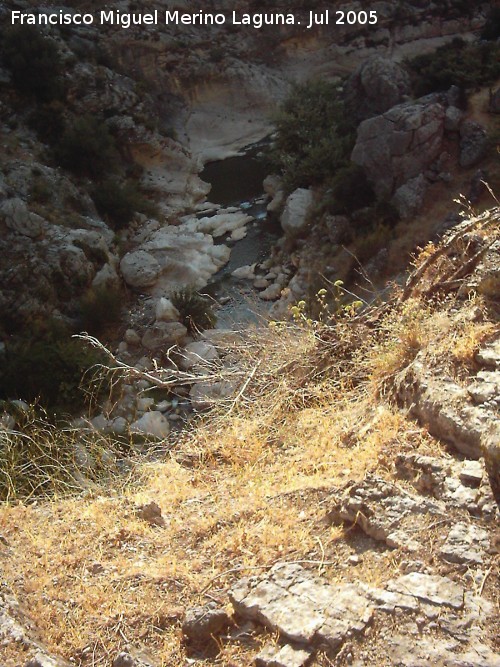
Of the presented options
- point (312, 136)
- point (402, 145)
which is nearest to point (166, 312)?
point (402, 145)

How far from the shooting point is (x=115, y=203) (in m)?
15.7

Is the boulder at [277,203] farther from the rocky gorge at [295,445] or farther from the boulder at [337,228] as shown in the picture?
the boulder at [337,228]

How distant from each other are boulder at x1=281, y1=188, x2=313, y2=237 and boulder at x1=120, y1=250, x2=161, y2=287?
3002 millimetres

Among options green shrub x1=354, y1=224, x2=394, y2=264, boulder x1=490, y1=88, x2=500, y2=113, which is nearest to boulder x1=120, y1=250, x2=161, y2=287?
green shrub x1=354, y1=224, x2=394, y2=264

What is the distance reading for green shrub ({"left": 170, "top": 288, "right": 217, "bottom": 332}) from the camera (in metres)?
12.1

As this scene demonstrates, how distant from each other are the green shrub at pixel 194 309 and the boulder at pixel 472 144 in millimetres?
5693

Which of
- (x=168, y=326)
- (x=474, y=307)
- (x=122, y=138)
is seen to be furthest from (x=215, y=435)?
(x=122, y=138)

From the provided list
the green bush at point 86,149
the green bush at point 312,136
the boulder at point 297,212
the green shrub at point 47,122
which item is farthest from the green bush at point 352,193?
the green shrub at point 47,122

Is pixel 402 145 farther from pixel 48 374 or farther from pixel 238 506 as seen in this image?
pixel 238 506

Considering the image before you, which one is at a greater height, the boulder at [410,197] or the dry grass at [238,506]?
the boulder at [410,197]

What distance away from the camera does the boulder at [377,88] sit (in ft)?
49.1

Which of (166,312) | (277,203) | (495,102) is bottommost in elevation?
(166,312)

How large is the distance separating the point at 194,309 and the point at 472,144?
6.26m

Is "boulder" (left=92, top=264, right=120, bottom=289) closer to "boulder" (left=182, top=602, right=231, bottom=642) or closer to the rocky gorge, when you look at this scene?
the rocky gorge
